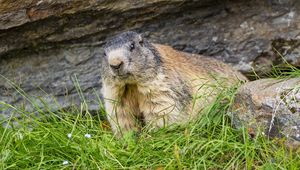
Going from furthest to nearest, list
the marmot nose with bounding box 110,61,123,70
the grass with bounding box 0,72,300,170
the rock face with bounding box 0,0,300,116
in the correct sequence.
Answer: the rock face with bounding box 0,0,300,116 → the marmot nose with bounding box 110,61,123,70 → the grass with bounding box 0,72,300,170

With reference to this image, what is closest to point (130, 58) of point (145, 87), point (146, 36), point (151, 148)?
point (145, 87)

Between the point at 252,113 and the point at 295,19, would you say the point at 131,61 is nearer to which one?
the point at 252,113

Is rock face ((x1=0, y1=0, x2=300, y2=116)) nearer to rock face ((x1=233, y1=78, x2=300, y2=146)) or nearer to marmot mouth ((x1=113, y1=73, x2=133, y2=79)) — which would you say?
marmot mouth ((x1=113, y1=73, x2=133, y2=79))

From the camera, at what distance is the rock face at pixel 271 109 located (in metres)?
5.58

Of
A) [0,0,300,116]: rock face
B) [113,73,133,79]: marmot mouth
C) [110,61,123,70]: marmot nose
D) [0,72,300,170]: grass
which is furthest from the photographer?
[0,0,300,116]: rock face

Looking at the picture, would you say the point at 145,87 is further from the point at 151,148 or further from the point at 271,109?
the point at 271,109

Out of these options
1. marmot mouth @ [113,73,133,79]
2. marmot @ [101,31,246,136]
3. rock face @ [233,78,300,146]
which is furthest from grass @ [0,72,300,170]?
marmot mouth @ [113,73,133,79]

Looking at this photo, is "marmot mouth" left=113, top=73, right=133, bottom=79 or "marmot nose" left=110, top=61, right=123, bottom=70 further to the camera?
"marmot mouth" left=113, top=73, right=133, bottom=79

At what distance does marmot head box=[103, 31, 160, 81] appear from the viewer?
6.35 m

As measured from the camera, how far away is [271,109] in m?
5.75

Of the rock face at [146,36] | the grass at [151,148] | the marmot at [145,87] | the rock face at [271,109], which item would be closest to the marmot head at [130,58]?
the marmot at [145,87]

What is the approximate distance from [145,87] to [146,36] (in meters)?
1.15

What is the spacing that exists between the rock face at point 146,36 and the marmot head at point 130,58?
2.23ft

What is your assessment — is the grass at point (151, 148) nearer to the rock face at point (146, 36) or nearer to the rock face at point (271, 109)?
the rock face at point (271, 109)
